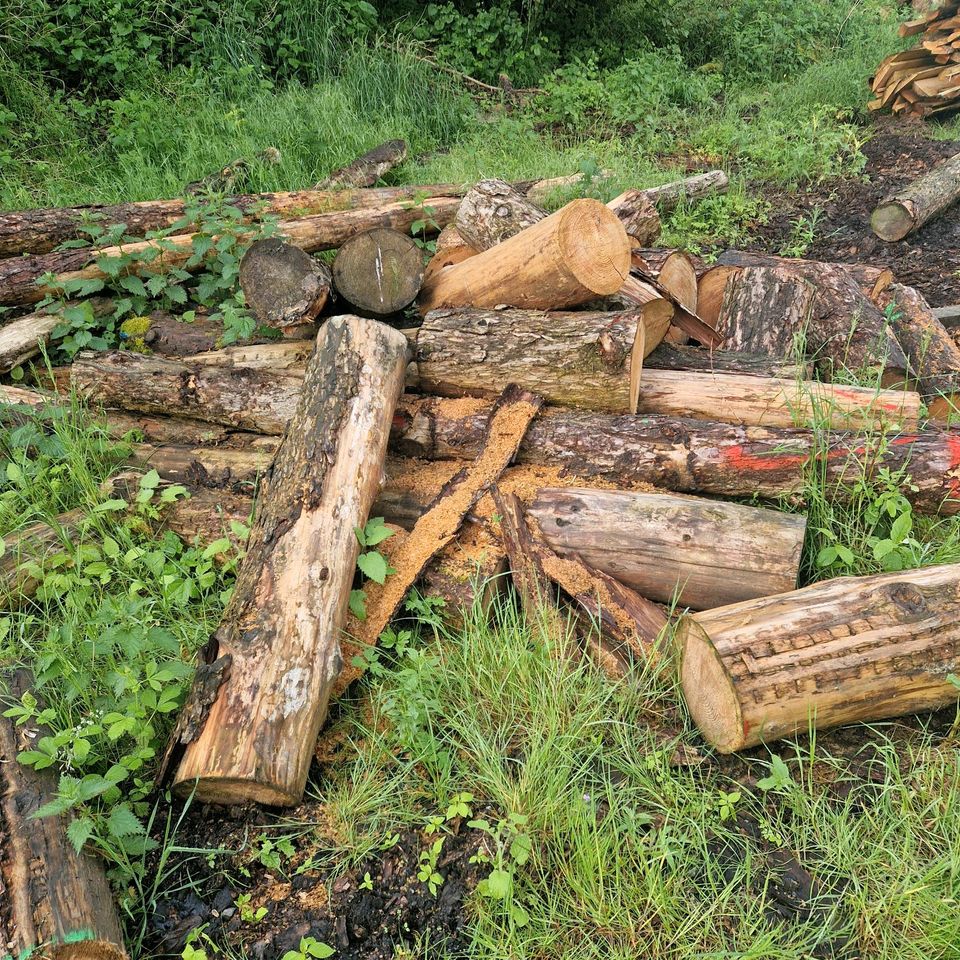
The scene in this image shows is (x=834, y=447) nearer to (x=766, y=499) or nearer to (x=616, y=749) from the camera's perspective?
(x=766, y=499)

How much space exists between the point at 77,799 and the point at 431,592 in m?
1.36

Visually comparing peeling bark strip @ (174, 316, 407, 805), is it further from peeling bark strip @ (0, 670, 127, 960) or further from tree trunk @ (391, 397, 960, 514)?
tree trunk @ (391, 397, 960, 514)

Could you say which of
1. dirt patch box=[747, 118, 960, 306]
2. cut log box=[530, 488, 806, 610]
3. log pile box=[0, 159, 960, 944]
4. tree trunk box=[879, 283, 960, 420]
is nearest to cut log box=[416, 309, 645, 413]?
log pile box=[0, 159, 960, 944]

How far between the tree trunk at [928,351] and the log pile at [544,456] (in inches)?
0.7

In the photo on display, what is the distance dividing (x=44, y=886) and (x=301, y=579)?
1150 millimetres

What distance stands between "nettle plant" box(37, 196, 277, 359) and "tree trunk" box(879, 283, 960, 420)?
3629 mm

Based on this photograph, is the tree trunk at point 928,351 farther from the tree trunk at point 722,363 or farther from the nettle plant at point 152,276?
the nettle plant at point 152,276

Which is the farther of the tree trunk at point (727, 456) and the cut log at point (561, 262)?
the cut log at point (561, 262)

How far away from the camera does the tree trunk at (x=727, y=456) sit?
3.19 m

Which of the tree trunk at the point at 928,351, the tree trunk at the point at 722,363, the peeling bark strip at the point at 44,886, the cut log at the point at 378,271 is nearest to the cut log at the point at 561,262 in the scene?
the cut log at the point at 378,271

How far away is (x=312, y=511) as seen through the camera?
2.97 m

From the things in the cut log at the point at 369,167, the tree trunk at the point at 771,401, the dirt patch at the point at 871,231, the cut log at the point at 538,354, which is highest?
the cut log at the point at 369,167

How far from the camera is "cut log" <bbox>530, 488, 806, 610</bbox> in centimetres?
292

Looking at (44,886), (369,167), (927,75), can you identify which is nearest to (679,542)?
(44,886)
